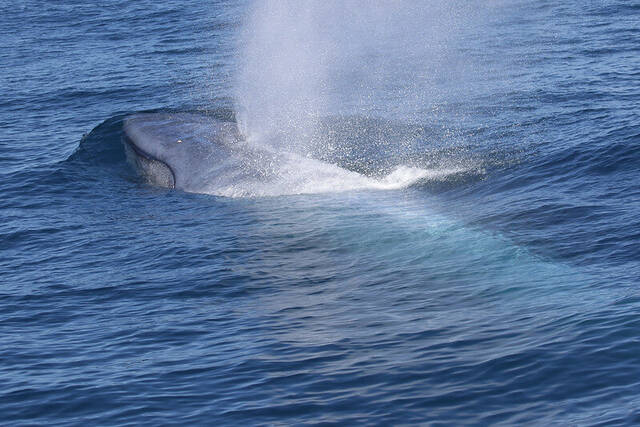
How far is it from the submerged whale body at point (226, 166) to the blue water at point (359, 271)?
0.51 meters

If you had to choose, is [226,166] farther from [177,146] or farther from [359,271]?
[359,271]

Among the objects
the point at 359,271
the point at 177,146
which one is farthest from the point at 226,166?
the point at 359,271

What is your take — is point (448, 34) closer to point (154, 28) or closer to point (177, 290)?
point (154, 28)

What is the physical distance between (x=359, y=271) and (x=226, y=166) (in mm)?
8725

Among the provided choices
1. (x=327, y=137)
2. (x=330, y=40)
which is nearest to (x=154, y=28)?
(x=330, y=40)

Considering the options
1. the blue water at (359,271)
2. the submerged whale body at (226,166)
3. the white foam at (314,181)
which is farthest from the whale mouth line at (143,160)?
the white foam at (314,181)

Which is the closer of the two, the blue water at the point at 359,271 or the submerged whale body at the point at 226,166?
the blue water at the point at 359,271

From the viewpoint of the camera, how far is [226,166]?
28812 mm

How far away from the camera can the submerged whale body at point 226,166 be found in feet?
90.9

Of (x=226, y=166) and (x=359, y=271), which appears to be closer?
(x=359, y=271)

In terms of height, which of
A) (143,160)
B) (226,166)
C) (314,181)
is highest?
(143,160)

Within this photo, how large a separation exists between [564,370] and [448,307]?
3749mm

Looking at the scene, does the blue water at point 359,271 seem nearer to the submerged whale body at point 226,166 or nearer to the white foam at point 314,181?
the white foam at point 314,181

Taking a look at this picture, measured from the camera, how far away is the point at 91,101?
41.7 meters
